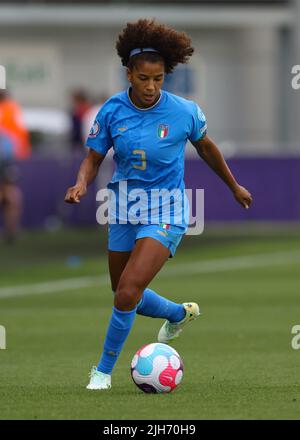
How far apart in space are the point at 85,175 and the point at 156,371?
135cm

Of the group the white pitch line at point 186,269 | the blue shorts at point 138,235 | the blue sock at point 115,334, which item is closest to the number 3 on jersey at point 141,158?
the blue shorts at point 138,235

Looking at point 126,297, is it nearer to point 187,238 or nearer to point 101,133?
point 101,133

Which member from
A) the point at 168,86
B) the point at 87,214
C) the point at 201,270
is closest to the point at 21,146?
the point at 87,214

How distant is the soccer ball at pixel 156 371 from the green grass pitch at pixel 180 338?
0.10m

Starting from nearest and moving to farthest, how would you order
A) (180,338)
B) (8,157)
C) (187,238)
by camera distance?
(180,338) < (8,157) < (187,238)

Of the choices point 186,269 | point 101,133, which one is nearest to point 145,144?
point 101,133

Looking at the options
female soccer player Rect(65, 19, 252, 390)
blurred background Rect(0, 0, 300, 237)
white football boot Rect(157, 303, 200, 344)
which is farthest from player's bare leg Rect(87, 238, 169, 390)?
blurred background Rect(0, 0, 300, 237)

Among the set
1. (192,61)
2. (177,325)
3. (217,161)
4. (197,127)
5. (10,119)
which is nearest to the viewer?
(197,127)

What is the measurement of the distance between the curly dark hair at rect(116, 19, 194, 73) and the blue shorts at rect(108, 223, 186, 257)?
1.06m

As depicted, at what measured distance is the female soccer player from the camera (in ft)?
30.3

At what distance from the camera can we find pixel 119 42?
951 cm

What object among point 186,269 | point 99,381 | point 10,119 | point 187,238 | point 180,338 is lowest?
point 187,238

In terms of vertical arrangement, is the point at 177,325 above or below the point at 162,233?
below

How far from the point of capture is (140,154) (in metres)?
9.36
